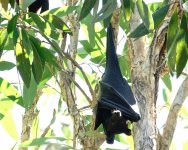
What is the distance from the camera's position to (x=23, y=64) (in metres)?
1.50

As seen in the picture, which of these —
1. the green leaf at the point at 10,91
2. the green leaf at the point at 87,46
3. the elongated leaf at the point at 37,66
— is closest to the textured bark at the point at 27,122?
the green leaf at the point at 10,91

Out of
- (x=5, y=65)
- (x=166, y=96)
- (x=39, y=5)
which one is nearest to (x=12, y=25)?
(x=39, y=5)

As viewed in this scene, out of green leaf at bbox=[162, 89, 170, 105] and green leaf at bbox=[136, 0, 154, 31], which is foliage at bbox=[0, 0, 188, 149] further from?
green leaf at bbox=[162, 89, 170, 105]

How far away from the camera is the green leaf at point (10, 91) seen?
195 cm

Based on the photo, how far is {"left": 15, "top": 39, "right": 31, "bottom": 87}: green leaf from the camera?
1.48 metres

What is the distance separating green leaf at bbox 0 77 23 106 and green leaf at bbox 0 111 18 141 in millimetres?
205

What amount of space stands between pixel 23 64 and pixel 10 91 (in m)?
0.51

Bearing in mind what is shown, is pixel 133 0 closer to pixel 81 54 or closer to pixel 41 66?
pixel 41 66

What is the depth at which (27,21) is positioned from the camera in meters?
1.56

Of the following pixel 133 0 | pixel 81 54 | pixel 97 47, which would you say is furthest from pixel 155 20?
pixel 81 54

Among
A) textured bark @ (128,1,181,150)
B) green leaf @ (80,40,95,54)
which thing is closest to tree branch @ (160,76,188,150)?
textured bark @ (128,1,181,150)

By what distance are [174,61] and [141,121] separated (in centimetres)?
21

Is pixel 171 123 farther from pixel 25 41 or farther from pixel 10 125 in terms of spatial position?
pixel 10 125

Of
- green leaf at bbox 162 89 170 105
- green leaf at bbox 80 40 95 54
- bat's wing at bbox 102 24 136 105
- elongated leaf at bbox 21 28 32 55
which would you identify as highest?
elongated leaf at bbox 21 28 32 55
